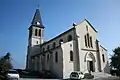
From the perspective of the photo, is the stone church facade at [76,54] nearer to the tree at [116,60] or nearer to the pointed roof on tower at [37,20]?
the tree at [116,60]

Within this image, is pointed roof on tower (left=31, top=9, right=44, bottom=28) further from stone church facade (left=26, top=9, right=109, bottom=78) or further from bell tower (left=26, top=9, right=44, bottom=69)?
stone church facade (left=26, top=9, right=109, bottom=78)

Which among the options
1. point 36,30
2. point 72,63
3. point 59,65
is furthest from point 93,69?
point 36,30

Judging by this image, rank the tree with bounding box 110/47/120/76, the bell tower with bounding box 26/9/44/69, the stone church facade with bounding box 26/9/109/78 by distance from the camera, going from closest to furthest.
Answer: the tree with bounding box 110/47/120/76 → the stone church facade with bounding box 26/9/109/78 → the bell tower with bounding box 26/9/44/69

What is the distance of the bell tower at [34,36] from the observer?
51.0m

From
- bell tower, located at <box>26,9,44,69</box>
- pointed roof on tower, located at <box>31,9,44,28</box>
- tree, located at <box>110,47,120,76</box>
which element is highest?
pointed roof on tower, located at <box>31,9,44,28</box>

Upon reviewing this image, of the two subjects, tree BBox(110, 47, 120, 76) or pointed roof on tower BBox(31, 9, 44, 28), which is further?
pointed roof on tower BBox(31, 9, 44, 28)

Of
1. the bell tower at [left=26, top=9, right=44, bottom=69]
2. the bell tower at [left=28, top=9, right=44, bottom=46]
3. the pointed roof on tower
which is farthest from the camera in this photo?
the pointed roof on tower

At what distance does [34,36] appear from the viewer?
5244 centimetres

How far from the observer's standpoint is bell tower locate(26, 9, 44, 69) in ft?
167

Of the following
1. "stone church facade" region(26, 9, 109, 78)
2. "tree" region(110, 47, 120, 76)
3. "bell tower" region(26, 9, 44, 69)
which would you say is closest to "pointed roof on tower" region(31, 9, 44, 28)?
"bell tower" region(26, 9, 44, 69)

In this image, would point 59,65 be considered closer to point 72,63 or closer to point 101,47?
point 72,63

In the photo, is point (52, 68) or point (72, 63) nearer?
point (72, 63)

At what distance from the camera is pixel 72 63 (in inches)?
1315

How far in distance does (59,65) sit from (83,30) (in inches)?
440
